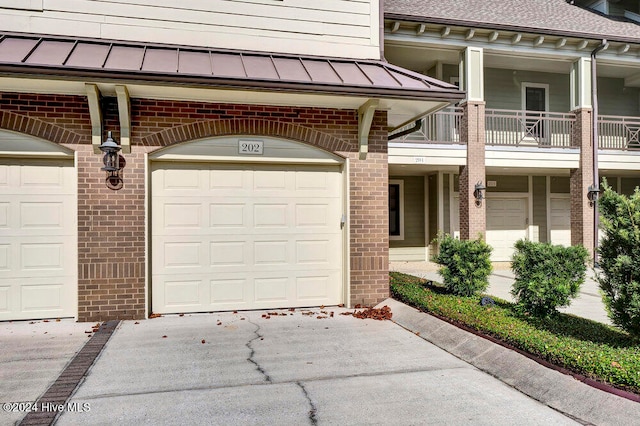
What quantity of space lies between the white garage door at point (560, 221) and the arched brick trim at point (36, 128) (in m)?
14.9

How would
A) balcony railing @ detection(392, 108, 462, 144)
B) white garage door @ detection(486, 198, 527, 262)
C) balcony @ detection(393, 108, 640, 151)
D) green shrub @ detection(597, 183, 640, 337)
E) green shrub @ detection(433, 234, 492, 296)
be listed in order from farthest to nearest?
white garage door @ detection(486, 198, 527, 262) < balcony @ detection(393, 108, 640, 151) < balcony railing @ detection(392, 108, 462, 144) < green shrub @ detection(433, 234, 492, 296) < green shrub @ detection(597, 183, 640, 337)

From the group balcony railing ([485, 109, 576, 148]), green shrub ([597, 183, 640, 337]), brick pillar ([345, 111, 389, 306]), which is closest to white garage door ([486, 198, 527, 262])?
balcony railing ([485, 109, 576, 148])

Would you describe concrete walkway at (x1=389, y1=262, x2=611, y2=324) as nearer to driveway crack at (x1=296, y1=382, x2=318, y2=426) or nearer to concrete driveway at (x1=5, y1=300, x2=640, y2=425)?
concrete driveway at (x1=5, y1=300, x2=640, y2=425)

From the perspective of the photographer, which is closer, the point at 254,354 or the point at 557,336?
the point at 557,336

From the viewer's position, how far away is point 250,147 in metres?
6.80

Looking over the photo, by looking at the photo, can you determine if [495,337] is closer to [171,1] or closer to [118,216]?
[118,216]

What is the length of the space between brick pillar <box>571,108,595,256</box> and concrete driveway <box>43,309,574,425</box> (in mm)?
10039

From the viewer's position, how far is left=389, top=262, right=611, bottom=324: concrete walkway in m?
7.11

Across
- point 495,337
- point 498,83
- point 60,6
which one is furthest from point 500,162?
point 60,6

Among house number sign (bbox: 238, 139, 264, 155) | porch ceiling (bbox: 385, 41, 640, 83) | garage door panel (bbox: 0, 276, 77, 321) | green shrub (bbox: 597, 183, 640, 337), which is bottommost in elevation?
garage door panel (bbox: 0, 276, 77, 321)

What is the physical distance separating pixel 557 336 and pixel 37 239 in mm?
6593

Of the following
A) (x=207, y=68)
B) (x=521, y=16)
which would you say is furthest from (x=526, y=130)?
(x=207, y=68)

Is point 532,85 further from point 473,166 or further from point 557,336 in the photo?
point 557,336

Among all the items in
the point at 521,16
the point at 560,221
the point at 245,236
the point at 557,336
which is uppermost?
the point at 521,16
